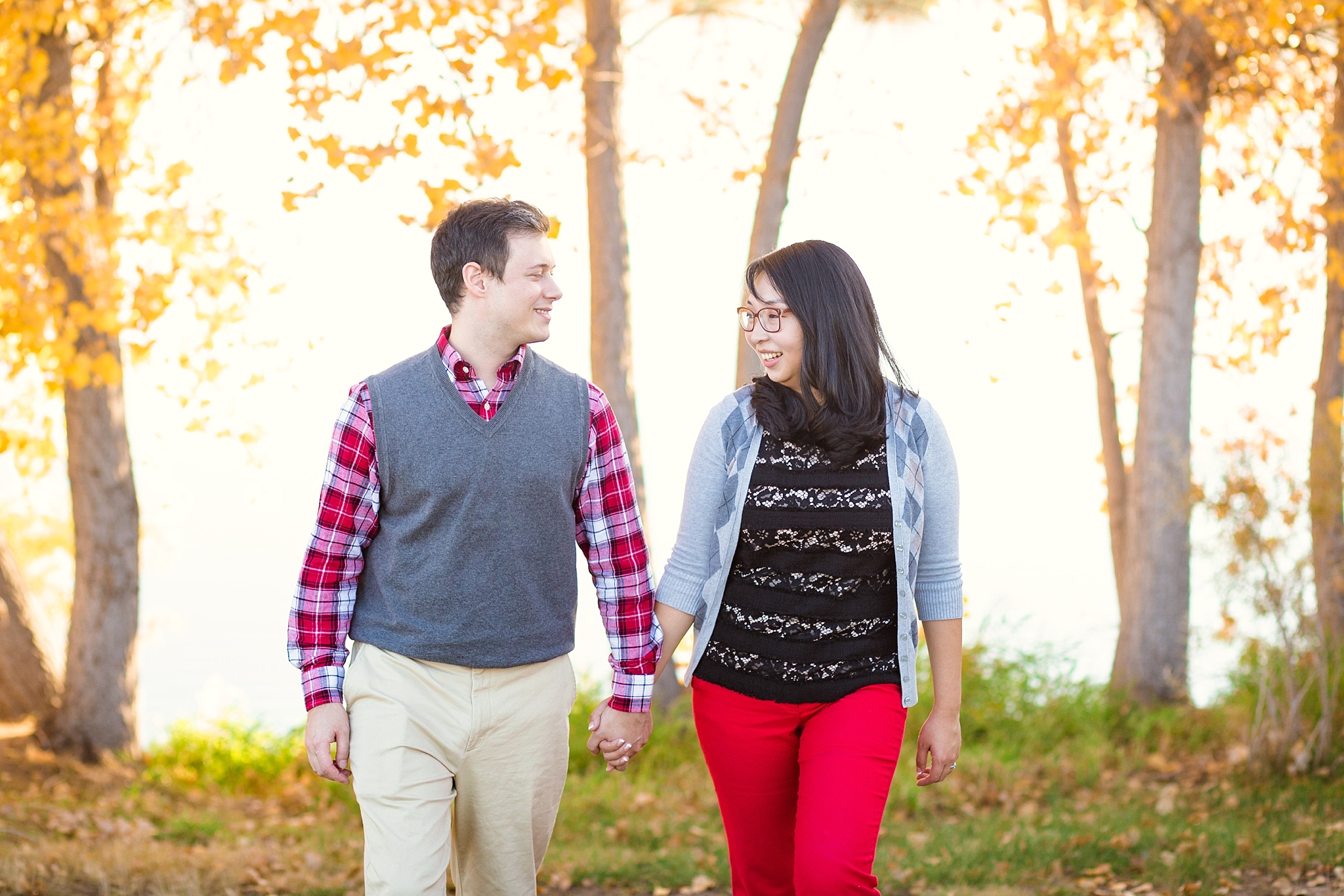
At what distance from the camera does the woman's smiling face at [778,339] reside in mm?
2734

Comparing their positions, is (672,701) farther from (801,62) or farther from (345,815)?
(801,62)

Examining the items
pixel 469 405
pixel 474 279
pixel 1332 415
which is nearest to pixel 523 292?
pixel 474 279

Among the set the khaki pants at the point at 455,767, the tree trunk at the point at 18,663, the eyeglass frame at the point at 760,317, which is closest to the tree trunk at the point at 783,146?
the eyeglass frame at the point at 760,317

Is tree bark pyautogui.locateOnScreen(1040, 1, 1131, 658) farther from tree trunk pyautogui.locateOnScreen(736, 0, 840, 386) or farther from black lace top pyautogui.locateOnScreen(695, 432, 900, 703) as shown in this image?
black lace top pyautogui.locateOnScreen(695, 432, 900, 703)

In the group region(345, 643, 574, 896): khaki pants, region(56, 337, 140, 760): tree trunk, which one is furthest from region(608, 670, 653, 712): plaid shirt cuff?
region(56, 337, 140, 760): tree trunk

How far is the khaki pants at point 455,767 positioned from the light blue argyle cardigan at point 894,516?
36 cm

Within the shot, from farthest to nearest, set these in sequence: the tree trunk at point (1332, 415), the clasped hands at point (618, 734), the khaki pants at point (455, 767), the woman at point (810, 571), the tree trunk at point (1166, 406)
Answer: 1. the tree trunk at point (1166, 406)
2. the tree trunk at point (1332, 415)
3. the clasped hands at point (618, 734)
4. the woman at point (810, 571)
5. the khaki pants at point (455, 767)

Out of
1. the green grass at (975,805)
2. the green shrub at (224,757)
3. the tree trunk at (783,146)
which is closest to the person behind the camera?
the green grass at (975,805)

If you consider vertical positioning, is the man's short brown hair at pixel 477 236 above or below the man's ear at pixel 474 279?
above

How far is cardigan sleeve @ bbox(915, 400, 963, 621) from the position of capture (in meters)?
2.78

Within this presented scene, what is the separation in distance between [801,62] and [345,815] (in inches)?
176

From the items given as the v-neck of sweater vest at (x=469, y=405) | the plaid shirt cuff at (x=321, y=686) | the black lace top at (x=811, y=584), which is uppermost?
the v-neck of sweater vest at (x=469, y=405)

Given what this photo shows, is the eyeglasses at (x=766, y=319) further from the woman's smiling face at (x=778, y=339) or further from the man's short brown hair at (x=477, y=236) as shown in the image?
the man's short brown hair at (x=477, y=236)

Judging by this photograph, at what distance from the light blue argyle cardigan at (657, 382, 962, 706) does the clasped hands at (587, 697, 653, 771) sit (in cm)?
18
